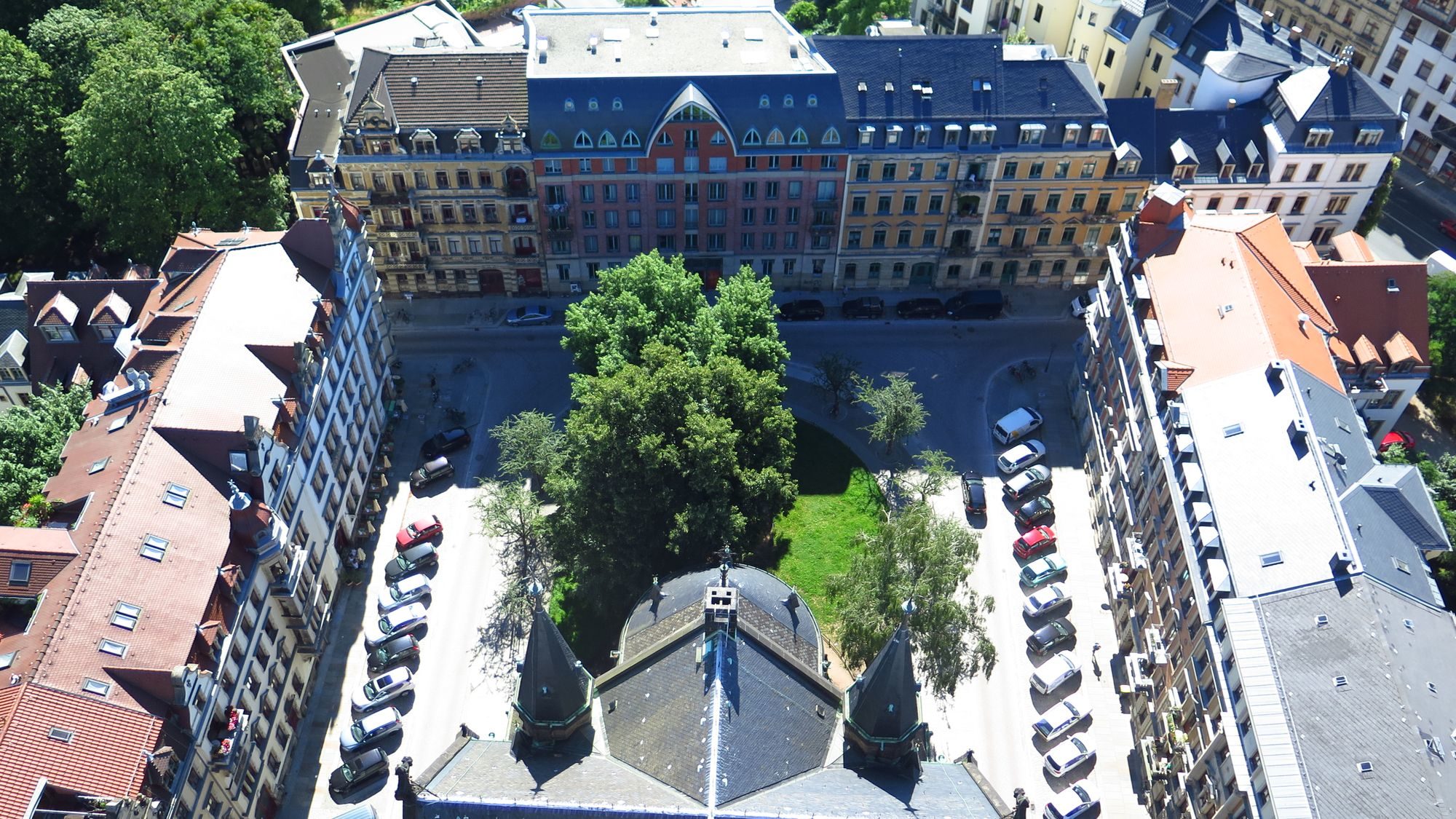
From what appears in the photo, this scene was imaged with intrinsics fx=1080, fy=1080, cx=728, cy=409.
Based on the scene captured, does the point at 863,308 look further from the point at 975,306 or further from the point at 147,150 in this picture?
the point at 147,150

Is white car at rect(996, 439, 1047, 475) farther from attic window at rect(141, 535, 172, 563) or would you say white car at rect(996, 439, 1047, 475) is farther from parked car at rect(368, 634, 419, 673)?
attic window at rect(141, 535, 172, 563)

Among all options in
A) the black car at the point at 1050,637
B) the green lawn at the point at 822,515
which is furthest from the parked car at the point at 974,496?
the black car at the point at 1050,637

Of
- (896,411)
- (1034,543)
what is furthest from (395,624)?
(1034,543)

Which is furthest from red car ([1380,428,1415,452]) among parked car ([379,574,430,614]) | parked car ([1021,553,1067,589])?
parked car ([379,574,430,614])

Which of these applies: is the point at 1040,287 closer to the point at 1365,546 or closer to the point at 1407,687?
the point at 1365,546

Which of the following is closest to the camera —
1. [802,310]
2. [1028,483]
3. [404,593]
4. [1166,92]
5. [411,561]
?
[404,593]

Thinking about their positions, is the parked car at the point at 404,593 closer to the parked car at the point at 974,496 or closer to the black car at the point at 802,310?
the black car at the point at 802,310

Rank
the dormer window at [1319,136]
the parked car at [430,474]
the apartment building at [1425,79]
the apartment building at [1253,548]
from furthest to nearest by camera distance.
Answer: the apartment building at [1425,79]
the dormer window at [1319,136]
the parked car at [430,474]
the apartment building at [1253,548]
